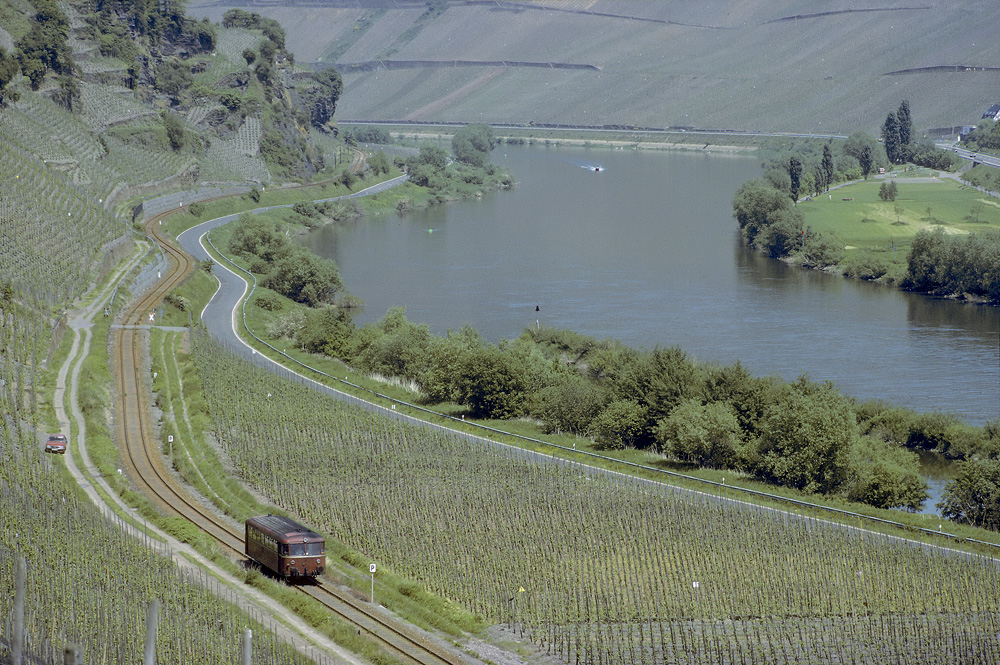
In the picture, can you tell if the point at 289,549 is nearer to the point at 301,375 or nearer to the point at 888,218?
the point at 301,375

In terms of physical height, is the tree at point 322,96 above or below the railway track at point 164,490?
above

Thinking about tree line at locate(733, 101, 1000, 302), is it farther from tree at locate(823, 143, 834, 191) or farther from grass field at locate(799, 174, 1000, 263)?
grass field at locate(799, 174, 1000, 263)

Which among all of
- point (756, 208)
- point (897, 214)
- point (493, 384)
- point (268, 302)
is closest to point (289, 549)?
point (493, 384)

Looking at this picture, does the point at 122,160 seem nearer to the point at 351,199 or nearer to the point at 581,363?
the point at 351,199

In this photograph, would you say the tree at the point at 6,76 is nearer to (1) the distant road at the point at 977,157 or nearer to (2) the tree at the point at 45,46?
(2) the tree at the point at 45,46

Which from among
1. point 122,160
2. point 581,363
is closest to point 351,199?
point 122,160

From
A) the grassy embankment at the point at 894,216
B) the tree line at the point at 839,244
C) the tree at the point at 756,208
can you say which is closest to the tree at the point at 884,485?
the tree line at the point at 839,244
